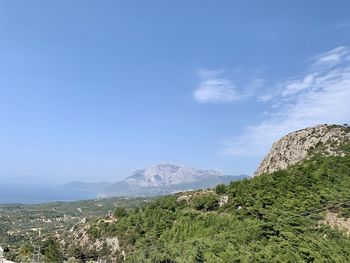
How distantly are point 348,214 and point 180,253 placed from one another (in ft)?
48.0

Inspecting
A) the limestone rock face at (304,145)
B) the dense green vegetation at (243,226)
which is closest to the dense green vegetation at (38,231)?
the dense green vegetation at (243,226)

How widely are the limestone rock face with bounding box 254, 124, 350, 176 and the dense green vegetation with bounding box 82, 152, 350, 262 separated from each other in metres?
13.7

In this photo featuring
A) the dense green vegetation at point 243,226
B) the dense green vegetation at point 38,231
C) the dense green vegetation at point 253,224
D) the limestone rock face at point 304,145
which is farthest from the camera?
the limestone rock face at point 304,145

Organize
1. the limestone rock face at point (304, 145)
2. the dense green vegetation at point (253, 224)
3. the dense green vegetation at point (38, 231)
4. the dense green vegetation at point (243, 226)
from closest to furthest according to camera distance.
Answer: the dense green vegetation at point (253, 224)
the dense green vegetation at point (243, 226)
the dense green vegetation at point (38, 231)
the limestone rock face at point (304, 145)

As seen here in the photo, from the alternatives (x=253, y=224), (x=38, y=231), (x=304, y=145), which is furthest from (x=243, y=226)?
(x=38, y=231)

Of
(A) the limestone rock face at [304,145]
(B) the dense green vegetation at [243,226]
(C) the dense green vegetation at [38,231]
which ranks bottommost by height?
(C) the dense green vegetation at [38,231]

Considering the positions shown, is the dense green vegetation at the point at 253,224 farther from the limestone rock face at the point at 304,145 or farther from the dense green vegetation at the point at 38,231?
the limestone rock face at the point at 304,145

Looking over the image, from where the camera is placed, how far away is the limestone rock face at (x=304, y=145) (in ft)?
198

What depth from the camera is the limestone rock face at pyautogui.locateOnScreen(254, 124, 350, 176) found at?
60.2m

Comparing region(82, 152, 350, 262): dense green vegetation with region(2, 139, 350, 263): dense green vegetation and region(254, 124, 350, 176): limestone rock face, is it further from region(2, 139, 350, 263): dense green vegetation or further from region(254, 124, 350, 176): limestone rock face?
region(254, 124, 350, 176): limestone rock face

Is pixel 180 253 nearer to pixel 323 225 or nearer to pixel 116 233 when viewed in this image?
pixel 323 225

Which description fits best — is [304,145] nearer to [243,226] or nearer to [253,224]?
[243,226]

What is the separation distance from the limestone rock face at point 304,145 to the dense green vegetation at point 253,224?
13.7 metres

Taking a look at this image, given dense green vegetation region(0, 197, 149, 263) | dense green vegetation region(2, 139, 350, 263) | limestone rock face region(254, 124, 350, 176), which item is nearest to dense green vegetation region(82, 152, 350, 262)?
dense green vegetation region(2, 139, 350, 263)
